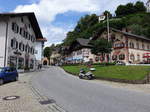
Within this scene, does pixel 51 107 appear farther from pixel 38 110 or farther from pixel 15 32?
pixel 15 32

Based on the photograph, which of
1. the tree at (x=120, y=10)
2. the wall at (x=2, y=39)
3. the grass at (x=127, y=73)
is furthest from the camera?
the tree at (x=120, y=10)

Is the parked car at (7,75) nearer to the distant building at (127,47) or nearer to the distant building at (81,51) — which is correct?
the distant building at (127,47)

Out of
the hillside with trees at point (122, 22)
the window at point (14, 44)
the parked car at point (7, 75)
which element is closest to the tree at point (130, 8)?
the hillside with trees at point (122, 22)

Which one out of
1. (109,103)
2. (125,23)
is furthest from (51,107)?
(125,23)

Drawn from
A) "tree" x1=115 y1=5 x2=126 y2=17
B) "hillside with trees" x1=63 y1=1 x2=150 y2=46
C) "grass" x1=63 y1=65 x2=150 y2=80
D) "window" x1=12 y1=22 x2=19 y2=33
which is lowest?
"grass" x1=63 y1=65 x2=150 y2=80

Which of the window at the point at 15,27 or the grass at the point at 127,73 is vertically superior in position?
the window at the point at 15,27

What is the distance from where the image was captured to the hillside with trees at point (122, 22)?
64625mm

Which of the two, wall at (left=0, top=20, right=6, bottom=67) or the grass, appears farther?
wall at (left=0, top=20, right=6, bottom=67)

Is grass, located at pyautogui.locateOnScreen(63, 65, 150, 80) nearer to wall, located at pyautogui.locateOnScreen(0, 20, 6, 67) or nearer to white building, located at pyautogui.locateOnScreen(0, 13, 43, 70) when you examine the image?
white building, located at pyautogui.locateOnScreen(0, 13, 43, 70)

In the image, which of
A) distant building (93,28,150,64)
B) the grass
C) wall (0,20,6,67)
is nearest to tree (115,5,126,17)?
distant building (93,28,150,64)

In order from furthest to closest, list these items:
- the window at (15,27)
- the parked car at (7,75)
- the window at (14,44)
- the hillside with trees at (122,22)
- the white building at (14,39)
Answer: the hillside with trees at (122,22) → the window at (15,27) → the window at (14,44) → the white building at (14,39) → the parked car at (7,75)

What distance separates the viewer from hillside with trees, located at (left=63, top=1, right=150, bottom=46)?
2544 inches

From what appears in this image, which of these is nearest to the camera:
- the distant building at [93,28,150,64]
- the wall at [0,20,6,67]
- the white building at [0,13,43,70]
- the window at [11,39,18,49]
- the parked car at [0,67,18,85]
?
the parked car at [0,67,18,85]

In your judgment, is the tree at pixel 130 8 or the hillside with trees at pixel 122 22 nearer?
the hillside with trees at pixel 122 22
